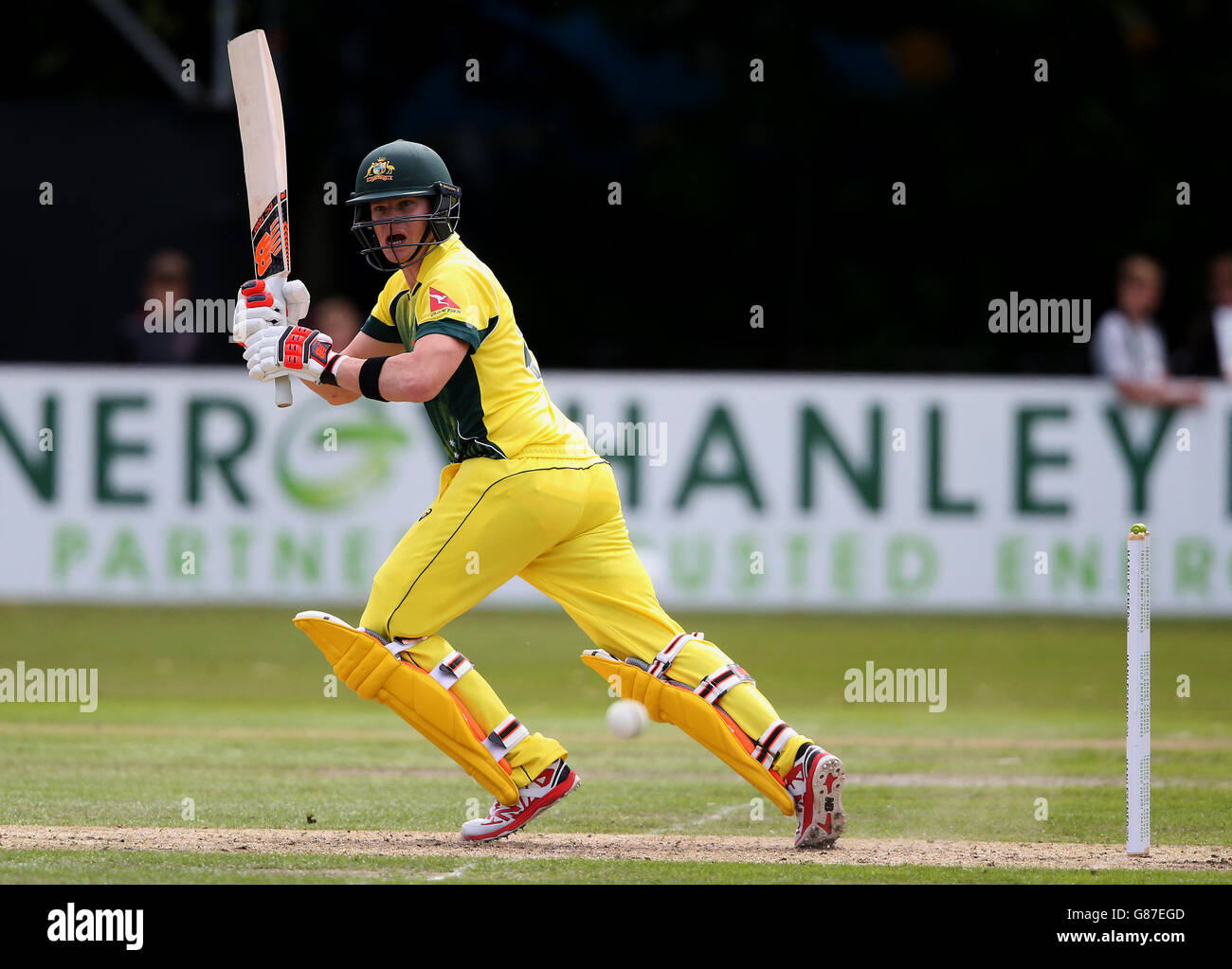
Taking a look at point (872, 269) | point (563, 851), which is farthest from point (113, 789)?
point (872, 269)

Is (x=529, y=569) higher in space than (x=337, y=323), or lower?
lower

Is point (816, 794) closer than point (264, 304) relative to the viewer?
Yes

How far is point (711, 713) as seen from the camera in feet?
22.2

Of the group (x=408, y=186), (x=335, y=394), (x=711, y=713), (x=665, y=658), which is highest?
(x=408, y=186)

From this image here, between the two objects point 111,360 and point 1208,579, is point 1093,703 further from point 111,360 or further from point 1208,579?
point 111,360

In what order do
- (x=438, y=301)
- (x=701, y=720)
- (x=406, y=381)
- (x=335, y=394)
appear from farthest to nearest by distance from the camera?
1. (x=335, y=394)
2. (x=701, y=720)
3. (x=438, y=301)
4. (x=406, y=381)

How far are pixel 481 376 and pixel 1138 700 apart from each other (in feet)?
8.23

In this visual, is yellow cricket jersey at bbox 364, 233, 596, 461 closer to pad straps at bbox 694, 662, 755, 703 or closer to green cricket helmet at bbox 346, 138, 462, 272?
green cricket helmet at bbox 346, 138, 462, 272

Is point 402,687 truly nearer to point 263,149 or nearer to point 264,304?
point 264,304

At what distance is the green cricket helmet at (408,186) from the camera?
268 inches

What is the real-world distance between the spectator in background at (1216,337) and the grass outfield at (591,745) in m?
1.98

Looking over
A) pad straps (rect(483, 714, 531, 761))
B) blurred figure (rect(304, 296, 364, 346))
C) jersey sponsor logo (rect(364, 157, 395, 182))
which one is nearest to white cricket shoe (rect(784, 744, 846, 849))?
pad straps (rect(483, 714, 531, 761))

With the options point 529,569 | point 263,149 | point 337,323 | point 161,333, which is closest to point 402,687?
point 529,569

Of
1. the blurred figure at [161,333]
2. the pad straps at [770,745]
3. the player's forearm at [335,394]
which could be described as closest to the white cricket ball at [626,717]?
the pad straps at [770,745]
